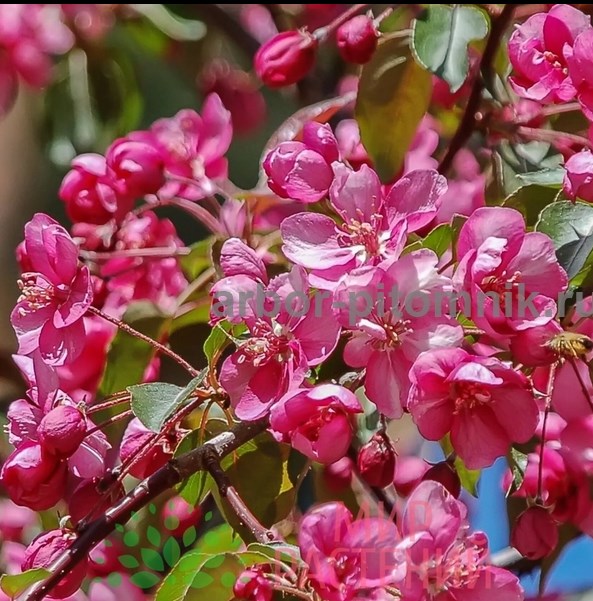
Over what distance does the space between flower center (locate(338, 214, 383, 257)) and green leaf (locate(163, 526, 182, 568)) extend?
1.22 feet

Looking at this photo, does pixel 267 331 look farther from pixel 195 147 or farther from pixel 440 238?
pixel 195 147

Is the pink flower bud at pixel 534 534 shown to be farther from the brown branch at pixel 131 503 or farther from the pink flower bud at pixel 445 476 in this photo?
the brown branch at pixel 131 503

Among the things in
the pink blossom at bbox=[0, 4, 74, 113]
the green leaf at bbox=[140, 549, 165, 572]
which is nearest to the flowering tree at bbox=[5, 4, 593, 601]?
the green leaf at bbox=[140, 549, 165, 572]

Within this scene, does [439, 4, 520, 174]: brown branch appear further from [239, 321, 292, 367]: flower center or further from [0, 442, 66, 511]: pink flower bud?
[0, 442, 66, 511]: pink flower bud

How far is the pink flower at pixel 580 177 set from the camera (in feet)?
2.86

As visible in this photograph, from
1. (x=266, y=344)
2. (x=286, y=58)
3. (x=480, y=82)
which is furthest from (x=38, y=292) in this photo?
(x=480, y=82)

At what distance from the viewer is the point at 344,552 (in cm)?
80

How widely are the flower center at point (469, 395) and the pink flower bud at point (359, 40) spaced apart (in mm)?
526

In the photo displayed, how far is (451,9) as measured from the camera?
1215 mm

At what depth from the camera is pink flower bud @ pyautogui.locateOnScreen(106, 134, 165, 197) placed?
122 cm

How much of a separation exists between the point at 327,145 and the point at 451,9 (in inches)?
13.2

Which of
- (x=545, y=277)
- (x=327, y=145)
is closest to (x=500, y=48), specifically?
(x=327, y=145)

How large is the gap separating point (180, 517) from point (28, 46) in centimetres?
120

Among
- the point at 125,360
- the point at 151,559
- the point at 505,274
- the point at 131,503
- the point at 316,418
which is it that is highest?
the point at 505,274
